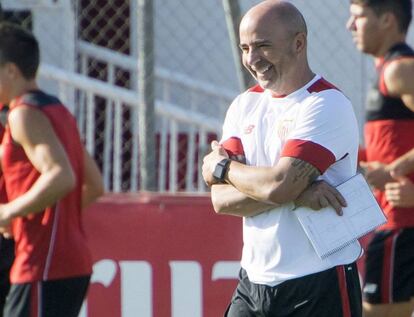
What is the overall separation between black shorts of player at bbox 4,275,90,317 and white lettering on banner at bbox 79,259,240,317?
1399 millimetres

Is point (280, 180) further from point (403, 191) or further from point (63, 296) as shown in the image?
point (403, 191)

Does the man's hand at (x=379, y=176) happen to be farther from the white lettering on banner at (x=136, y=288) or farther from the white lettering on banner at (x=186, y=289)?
the white lettering on banner at (x=136, y=288)

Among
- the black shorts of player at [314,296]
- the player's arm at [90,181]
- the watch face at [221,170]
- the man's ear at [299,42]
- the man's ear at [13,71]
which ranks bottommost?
the black shorts of player at [314,296]

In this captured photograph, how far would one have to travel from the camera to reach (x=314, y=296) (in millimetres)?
4918

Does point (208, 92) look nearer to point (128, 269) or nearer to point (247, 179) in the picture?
point (128, 269)

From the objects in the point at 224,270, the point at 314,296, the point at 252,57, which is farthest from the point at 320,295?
the point at 224,270

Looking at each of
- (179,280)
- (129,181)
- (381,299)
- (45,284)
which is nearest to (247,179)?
(45,284)

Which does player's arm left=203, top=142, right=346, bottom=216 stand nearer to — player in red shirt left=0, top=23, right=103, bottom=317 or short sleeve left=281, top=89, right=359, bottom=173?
short sleeve left=281, top=89, right=359, bottom=173

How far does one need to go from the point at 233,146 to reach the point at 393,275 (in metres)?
1.77

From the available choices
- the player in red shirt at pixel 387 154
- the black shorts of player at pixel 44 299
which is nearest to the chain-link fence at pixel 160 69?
the player in red shirt at pixel 387 154

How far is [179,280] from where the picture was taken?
7453mm

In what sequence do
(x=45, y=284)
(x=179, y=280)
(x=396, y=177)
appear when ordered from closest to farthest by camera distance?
(x=45, y=284)
(x=396, y=177)
(x=179, y=280)

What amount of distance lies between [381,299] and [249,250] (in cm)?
171

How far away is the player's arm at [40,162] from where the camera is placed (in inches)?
232
